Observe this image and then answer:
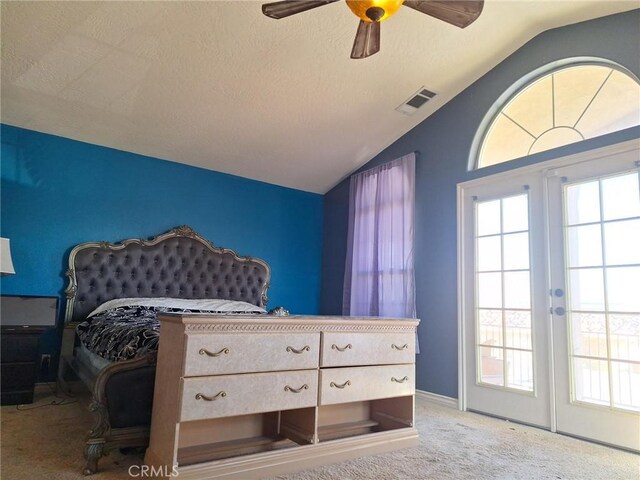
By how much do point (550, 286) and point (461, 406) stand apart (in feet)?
4.05

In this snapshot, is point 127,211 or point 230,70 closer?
point 230,70

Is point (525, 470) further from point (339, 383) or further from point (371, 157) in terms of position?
point (371, 157)

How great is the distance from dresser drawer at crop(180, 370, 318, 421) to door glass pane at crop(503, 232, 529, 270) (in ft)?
6.79

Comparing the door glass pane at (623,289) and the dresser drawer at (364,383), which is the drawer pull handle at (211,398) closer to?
the dresser drawer at (364,383)

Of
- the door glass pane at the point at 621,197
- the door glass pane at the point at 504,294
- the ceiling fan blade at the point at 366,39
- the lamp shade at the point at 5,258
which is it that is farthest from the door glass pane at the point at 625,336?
the lamp shade at the point at 5,258

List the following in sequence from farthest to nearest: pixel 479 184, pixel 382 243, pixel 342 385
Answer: pixel 382 243 < pixel 479 184 < pixel 342 385

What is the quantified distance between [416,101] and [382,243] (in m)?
1.45

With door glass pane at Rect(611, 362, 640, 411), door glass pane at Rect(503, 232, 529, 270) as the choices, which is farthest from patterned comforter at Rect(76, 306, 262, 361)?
door glass pane at Rect(611, 362, 640, 411)

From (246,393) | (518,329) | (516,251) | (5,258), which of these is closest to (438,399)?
(518,329)

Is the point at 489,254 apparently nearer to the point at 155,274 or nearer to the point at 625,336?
the point at 625,336

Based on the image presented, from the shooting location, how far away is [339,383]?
7.30 ft

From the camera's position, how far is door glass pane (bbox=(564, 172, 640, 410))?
8.84 feet

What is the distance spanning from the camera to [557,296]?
3076 mm

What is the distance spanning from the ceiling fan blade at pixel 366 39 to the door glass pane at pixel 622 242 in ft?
6.60
